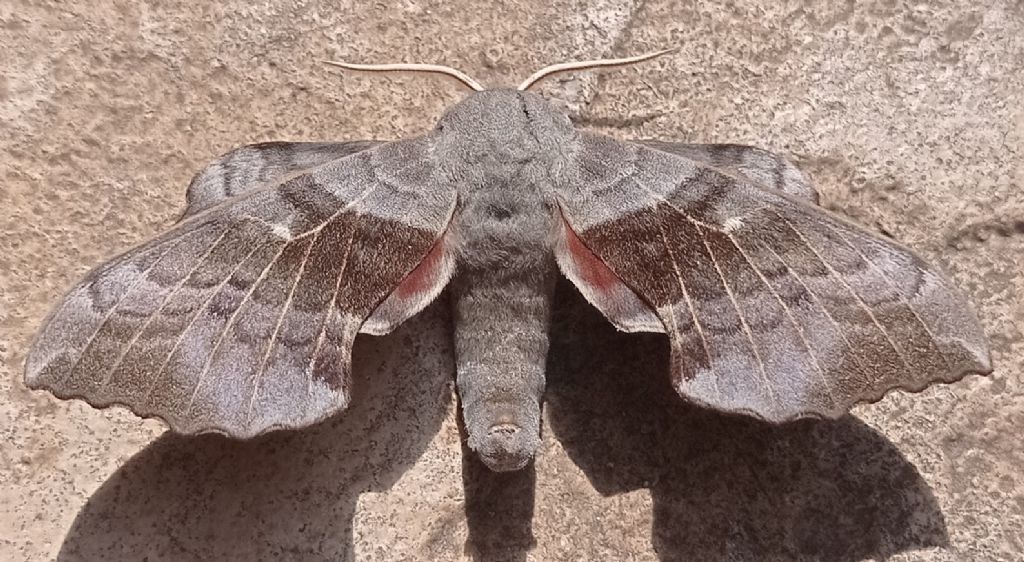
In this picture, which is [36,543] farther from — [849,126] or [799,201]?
[849,126]

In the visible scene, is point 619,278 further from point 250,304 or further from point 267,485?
point 267,485

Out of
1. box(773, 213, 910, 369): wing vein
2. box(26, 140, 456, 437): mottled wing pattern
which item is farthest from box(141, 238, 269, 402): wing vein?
box(773, 213, 910, 369): wing vein

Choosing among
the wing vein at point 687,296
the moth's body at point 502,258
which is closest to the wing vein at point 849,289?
the wing vein at point 687,296

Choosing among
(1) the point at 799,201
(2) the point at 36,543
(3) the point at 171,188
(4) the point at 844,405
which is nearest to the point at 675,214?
(1) the point at 799,201

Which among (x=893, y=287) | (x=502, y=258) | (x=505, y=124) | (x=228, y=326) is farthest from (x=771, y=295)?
(x=228, y=326)

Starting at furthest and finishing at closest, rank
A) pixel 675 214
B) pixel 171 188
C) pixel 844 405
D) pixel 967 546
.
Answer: pixel 171 188
pixel 967 546
pixel 675 214
pixel 844 405
